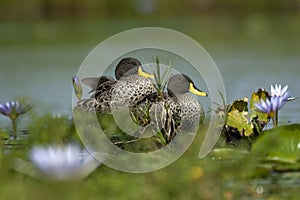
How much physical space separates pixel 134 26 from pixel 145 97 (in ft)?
30.2

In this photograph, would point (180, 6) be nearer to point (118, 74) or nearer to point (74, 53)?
point (74, 53)

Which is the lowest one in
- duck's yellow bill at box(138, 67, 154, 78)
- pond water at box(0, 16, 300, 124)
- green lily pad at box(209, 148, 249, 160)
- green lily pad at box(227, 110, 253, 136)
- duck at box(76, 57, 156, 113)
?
green lily pad at box(209, 148, 249, 160)

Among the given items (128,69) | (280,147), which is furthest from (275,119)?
(128,69)

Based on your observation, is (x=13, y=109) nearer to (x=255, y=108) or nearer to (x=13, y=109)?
(x=13, y=109)

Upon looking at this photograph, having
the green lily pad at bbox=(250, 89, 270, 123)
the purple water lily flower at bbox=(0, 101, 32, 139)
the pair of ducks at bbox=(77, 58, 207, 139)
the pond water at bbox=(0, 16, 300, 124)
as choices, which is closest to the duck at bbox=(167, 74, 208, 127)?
the pair of ducks at bbox=(77, 58, 207, 139)

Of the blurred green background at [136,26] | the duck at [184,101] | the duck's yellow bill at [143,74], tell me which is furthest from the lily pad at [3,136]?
the blurred green background at [136,26]

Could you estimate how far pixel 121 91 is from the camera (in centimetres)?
383

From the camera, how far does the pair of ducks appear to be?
3.72 m

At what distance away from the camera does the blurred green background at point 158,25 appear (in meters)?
2.89

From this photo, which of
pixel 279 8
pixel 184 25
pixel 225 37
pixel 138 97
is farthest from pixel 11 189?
pixel 279 8

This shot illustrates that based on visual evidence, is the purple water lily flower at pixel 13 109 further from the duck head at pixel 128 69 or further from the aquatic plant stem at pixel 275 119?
the aquatic plant stem at pixel 275 119

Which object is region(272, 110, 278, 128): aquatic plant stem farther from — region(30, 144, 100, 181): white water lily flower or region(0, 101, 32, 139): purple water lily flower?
region(0, 101, 32, 139): purple water lily flower

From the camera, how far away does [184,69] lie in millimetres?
8195

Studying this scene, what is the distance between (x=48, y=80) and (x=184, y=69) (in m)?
1.33
